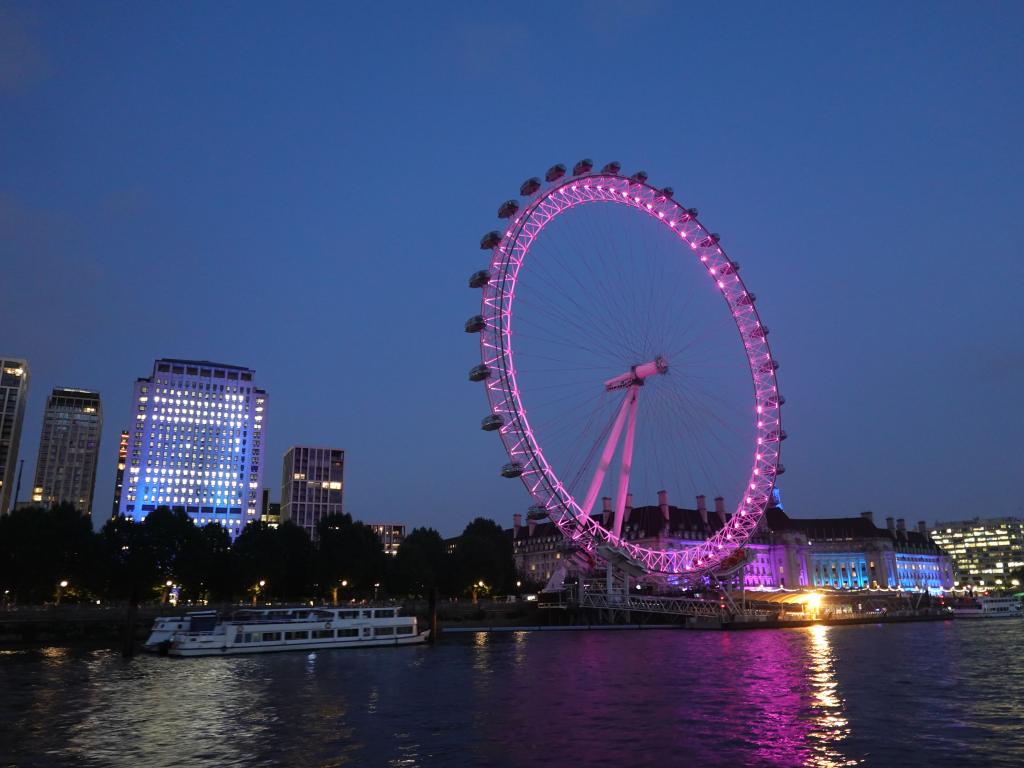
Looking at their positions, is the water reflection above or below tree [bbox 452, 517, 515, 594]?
below

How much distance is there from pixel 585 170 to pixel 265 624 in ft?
163

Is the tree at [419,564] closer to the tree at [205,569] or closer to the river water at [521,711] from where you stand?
the tree at [205,569]

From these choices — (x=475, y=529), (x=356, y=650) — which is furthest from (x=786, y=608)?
(x=356, y=650)

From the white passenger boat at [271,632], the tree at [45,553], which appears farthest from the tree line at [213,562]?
the white passenger boat at [271,632]

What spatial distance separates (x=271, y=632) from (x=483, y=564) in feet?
196

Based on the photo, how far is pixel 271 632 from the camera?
71188 millimetres

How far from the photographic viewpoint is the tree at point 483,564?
127 metres

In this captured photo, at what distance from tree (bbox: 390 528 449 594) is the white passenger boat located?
112 feet

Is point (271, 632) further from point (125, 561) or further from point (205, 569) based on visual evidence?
point (125, 561)

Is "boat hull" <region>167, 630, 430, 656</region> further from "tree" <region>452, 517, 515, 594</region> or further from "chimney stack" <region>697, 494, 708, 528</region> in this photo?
"chimney stack" <region>697, 494, 708, 528</region>

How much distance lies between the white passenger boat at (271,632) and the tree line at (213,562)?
24.0ft

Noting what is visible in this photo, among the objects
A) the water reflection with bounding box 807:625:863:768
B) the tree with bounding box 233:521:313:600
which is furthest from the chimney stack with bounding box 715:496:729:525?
the water reflection with bounding box 807:625:863:768

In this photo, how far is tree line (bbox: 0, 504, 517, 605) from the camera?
90331mm

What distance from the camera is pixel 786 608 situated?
5025 inches
